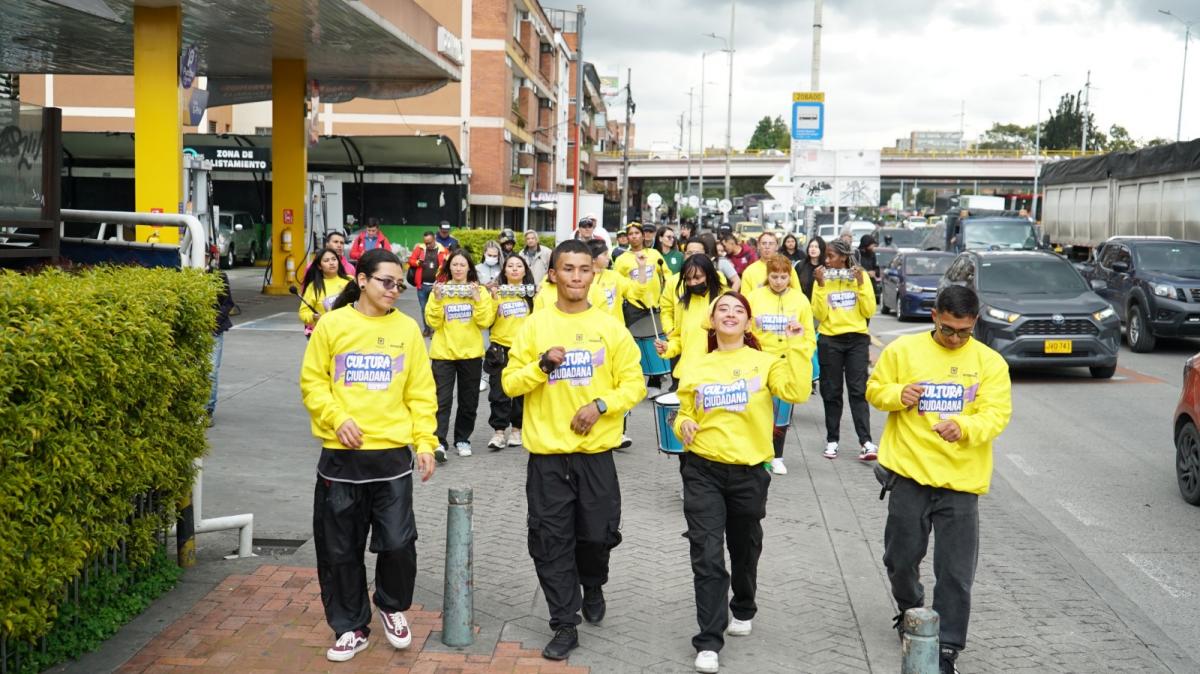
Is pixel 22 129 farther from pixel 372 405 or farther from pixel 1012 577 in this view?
pixel 1012 577

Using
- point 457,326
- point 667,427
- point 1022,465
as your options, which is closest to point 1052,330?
point 1022,465

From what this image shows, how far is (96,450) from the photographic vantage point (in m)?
5.20

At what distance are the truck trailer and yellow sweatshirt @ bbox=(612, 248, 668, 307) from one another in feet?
46.6

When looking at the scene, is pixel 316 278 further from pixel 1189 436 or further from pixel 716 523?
pixel 1189 436

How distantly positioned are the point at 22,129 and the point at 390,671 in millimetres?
4630

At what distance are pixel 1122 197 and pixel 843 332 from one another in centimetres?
1902

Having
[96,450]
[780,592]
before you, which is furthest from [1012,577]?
[96,450]

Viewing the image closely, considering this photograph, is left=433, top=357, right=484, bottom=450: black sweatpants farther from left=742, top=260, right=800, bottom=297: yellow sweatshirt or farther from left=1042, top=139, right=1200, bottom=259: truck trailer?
left=1042, top=139, right=1200, bottom=259: truck trailer

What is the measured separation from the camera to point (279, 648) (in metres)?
5.74

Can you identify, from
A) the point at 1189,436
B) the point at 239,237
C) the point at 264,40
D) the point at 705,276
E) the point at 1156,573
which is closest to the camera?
the point at 1156,573

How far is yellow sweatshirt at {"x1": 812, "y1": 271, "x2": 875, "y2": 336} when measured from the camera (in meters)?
10.4

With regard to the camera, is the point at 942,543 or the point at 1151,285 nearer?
the point at 942,543

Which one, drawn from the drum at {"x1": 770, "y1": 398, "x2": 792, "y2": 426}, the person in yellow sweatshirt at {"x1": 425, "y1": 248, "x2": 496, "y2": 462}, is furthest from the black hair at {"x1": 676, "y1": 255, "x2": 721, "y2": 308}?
the person in yellow sweatshirt at {"x1": 425, "y1": 248, "x2": 496, "y2": 462}

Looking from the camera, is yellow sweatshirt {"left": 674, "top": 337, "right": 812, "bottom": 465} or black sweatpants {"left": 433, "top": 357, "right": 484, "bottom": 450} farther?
black sweatpants {"left": 433, "top": 357, "right": 484, "bottom": 450}
